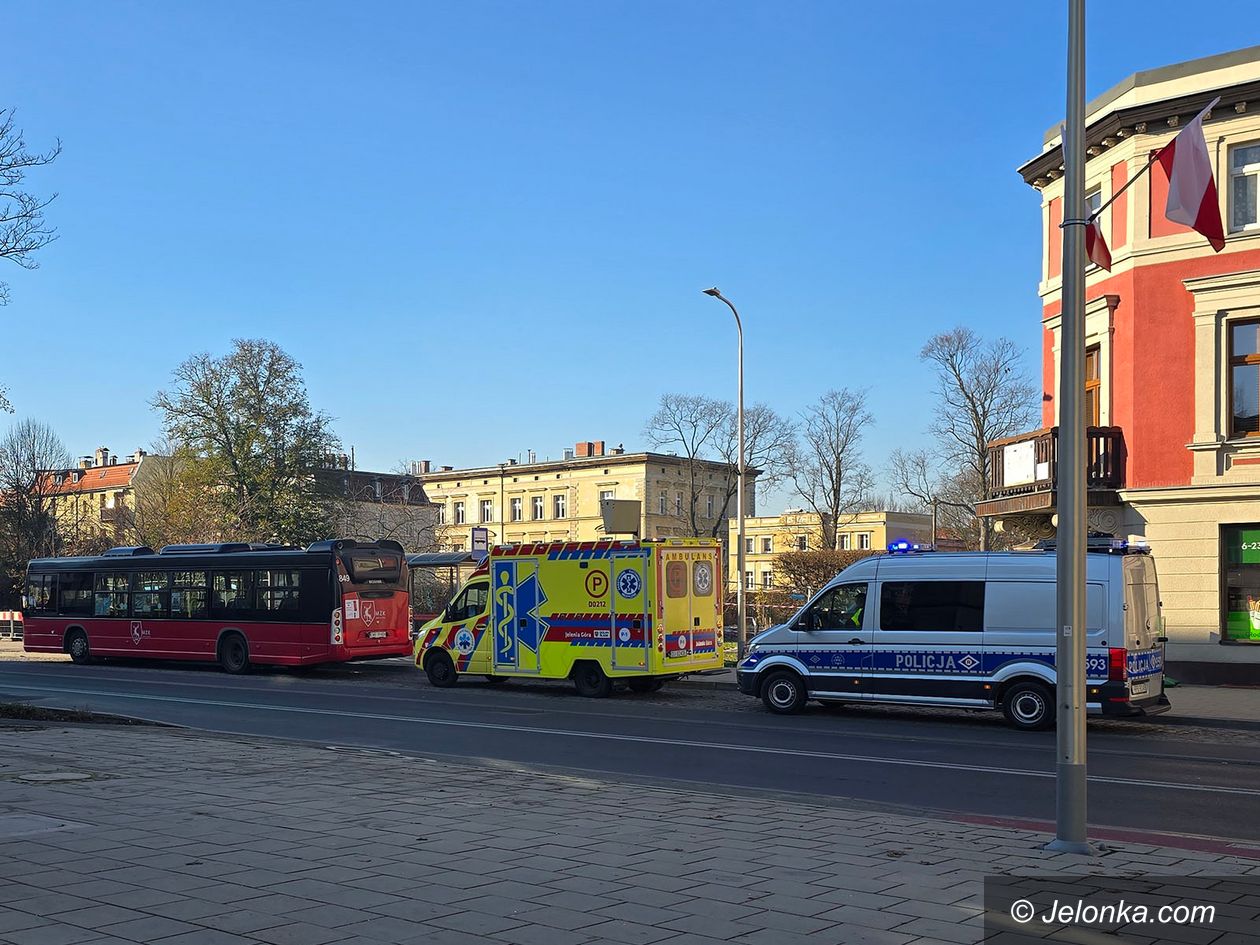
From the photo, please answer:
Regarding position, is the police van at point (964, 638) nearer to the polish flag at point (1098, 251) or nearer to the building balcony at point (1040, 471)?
the polish flag at point (1098, 251)

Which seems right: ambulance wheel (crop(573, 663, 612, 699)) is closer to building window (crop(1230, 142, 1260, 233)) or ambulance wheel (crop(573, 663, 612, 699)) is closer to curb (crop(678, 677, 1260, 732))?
curb (crop(678, 677, 1260, 732))

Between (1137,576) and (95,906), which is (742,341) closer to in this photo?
(1137,576)

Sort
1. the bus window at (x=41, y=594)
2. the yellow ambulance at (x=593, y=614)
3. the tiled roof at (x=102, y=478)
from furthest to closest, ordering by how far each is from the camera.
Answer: the tiled roof at (x=102, y=478) → the bus window at (x=41, y=594) → the yellow ambulance at (x=593, y=614)

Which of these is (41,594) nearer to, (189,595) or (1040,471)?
(189,595)

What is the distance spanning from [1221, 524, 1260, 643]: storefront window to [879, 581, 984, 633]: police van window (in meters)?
9.30

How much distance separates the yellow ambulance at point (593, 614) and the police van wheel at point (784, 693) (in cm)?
270

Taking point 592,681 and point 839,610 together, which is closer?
point 839,610

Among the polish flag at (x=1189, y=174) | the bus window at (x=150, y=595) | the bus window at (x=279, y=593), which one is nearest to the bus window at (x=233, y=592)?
the bus window at (x=279, y=593)

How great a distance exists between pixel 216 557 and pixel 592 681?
1207cm

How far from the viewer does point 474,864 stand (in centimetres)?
738

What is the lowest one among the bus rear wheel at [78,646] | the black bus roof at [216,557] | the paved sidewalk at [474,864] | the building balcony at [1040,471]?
the bus rear wheel at [78,646]

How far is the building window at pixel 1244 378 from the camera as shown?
80.2 ft

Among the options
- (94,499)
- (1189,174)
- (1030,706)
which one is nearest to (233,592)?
(1030,706)

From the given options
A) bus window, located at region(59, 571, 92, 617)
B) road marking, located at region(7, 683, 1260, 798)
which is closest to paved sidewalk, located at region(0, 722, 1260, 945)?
road marking, located at region(7, 683, 1260, 798)
